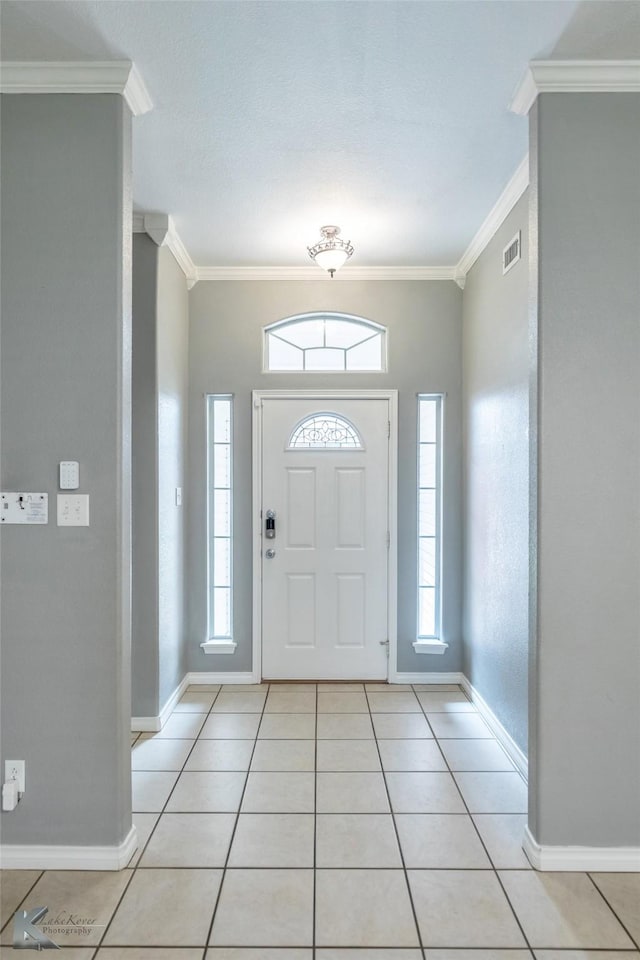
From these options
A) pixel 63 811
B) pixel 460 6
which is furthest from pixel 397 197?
pixel 63 811

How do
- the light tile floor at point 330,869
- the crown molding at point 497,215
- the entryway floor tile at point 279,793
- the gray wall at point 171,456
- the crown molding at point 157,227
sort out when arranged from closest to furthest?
1. the light tile floor at point 330,869
2. the entryway floor tile at point 279,793
3. the crown molding at point 497,215
4. the crown molding at point 157,227
5. the gray wall at point 171,456

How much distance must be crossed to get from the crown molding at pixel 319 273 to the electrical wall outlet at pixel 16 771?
2.90m

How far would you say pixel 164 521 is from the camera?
3.17 m

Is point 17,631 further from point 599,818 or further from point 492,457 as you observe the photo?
point 492,457

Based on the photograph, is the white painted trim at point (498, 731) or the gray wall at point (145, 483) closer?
the white painted trim at point (498, 731)

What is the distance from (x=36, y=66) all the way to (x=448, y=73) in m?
1.42

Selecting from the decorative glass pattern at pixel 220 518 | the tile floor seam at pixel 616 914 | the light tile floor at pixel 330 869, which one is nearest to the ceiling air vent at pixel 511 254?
the decorative glass pattern at pixel 220 518

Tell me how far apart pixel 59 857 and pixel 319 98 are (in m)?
2.85

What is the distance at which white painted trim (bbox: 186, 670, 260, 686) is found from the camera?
146 inches

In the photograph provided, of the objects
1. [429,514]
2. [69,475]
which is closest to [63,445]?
[69,475]

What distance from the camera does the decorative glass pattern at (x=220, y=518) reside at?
3744 mm

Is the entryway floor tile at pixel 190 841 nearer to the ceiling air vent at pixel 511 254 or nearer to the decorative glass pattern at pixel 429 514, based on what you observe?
the decorative glass pattern at pixel 429 514

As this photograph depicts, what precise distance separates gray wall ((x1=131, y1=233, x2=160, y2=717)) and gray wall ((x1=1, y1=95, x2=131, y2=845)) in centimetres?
106

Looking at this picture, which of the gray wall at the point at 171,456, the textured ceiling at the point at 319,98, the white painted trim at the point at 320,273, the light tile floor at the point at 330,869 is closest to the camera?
the light tile floor at the point at 330,869
